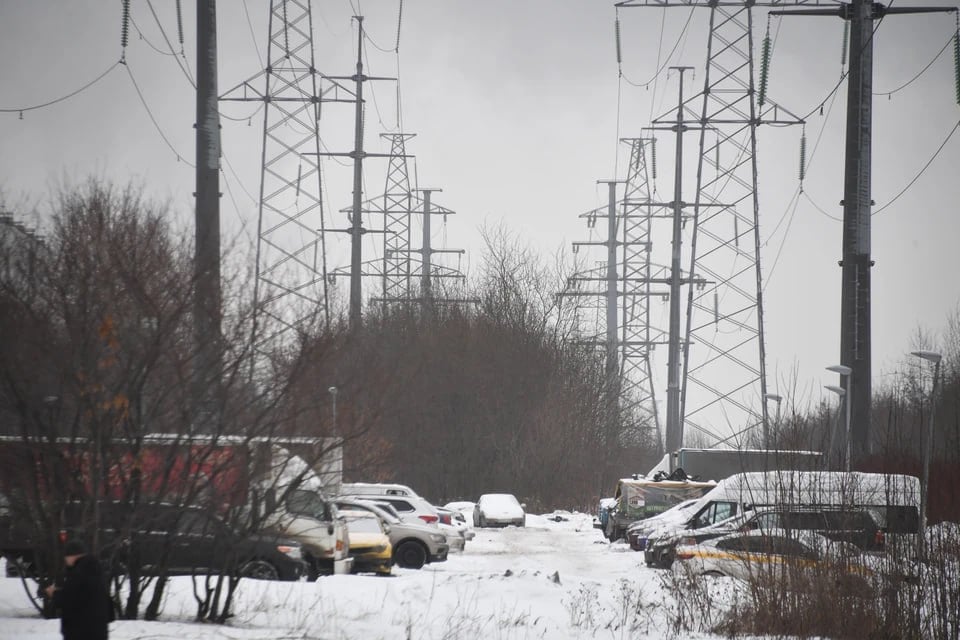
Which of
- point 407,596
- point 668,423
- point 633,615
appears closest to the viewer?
point 633,615

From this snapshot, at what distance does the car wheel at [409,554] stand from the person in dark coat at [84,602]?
2019cm

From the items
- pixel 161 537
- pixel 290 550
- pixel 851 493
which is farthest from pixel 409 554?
pixel 851 493

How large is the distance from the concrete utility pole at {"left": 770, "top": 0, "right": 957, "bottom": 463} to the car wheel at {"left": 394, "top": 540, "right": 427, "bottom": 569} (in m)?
12.2

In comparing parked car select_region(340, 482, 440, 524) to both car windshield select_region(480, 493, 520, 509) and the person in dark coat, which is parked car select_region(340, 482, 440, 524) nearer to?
car windshield select_region(480, 493, 520, 509)

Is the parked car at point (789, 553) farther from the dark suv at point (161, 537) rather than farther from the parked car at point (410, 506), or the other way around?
the parked car at point (410, 506)

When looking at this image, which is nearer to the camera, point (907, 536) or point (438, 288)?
point (907, 536)

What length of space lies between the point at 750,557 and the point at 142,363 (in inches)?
299

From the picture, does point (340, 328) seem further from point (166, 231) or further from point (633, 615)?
point (633, 615)

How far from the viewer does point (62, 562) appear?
44.9 ft

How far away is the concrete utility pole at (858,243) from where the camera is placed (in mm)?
20797

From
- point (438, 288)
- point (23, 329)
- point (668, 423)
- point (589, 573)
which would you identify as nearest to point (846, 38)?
point (589, 573)

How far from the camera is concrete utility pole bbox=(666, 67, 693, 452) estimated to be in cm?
4941

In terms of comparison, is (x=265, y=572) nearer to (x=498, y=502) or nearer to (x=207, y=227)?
(x=207, y=227)

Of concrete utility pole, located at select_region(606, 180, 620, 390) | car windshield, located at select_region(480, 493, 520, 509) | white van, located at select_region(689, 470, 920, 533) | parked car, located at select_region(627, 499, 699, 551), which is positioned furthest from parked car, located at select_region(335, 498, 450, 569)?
concrete utility pole, located at select_region(606, 180, 620, 390)
